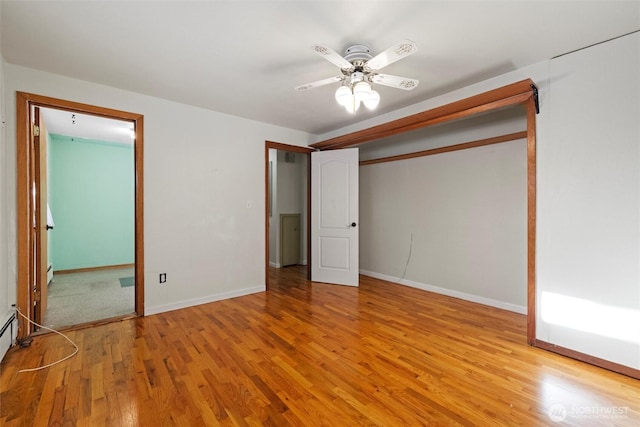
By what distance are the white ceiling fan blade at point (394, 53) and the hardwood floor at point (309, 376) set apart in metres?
2.14

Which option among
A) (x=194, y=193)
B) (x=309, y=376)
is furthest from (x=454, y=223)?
(x=194, y=193)

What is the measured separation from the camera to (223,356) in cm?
221

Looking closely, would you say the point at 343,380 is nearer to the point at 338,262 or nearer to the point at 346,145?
the point at 338,262

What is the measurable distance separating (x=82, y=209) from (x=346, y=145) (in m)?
5.12

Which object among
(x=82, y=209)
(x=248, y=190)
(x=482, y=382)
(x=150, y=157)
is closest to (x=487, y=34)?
(x=482, y=382)

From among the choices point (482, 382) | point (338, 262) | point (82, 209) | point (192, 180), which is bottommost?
point (482, 382)

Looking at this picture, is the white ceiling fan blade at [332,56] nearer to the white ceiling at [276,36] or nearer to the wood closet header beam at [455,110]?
the white ceiling at [276,36]

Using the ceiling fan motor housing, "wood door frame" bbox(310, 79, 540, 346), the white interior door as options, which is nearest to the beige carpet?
the white interior door

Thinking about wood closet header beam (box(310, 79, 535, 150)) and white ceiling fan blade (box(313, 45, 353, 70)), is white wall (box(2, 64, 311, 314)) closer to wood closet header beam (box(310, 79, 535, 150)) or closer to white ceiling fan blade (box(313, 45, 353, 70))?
wood closet header beam (box(310, 79, 535, 150))

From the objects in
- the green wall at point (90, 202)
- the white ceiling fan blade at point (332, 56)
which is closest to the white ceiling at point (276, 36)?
the white ceiling fan blade at point (332, 56)

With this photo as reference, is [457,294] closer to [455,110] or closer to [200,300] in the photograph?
[455,110]

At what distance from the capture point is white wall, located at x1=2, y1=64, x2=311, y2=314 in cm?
308

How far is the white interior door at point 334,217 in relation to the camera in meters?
4.28

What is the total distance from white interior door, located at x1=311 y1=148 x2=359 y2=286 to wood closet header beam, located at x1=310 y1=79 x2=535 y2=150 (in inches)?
19.2
